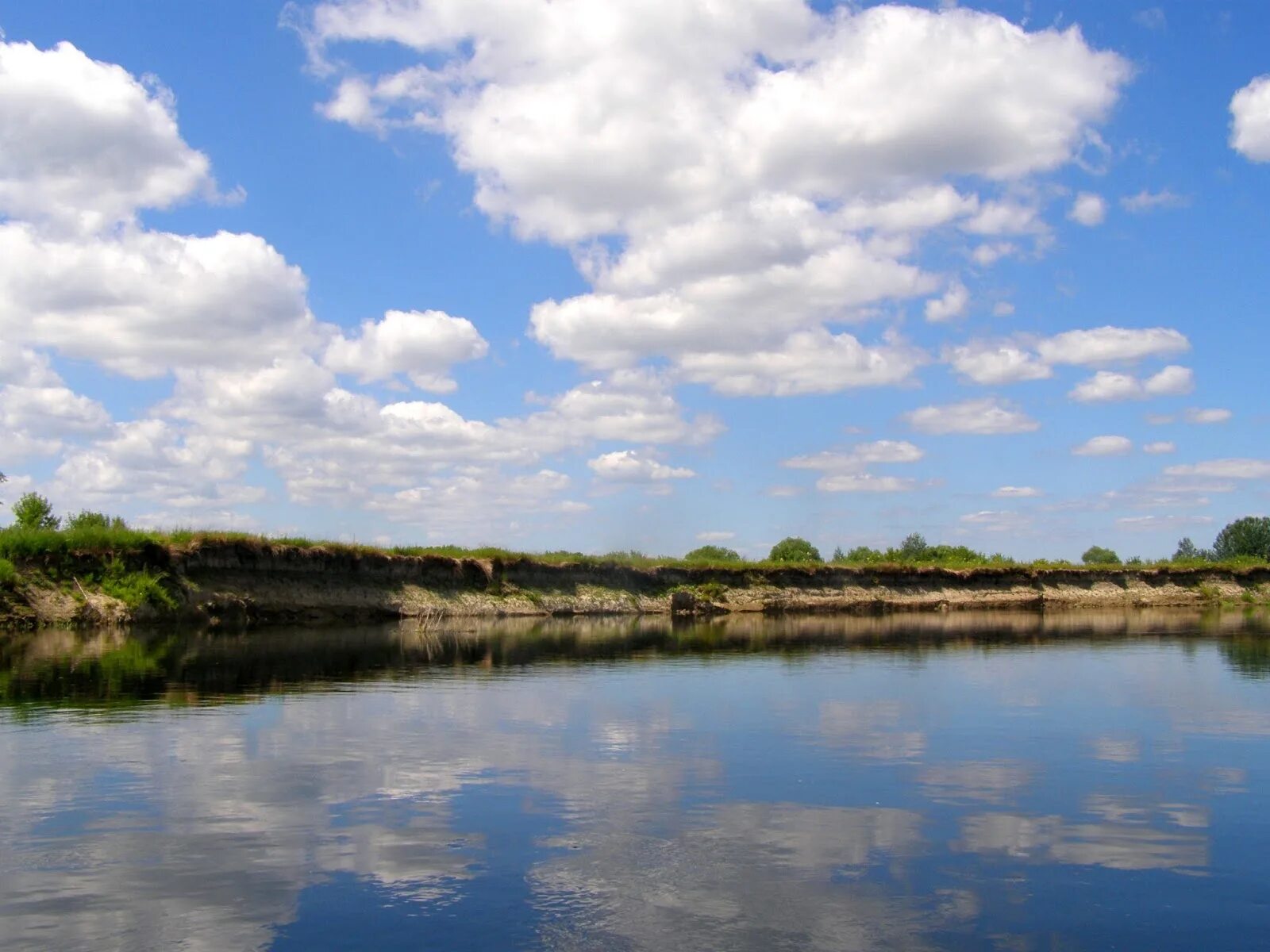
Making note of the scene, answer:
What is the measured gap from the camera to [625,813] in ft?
40.0

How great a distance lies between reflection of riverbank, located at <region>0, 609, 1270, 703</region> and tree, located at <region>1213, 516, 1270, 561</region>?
113 m

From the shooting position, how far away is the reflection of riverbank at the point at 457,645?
24.0m

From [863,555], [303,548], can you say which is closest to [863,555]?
[863,555]

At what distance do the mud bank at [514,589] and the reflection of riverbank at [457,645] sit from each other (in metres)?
3.08

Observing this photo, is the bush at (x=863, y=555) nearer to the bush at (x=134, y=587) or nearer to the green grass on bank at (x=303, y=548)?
the green grass on bank at (x=303, y=548)

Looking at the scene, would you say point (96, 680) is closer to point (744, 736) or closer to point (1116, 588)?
point (744, 736)

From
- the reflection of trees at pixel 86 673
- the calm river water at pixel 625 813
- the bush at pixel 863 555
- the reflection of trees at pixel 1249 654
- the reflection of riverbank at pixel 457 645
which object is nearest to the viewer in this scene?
the calm river water at pixel 625 813

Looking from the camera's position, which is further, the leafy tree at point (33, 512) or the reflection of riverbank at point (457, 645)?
the leafy tree at point (33, 512)

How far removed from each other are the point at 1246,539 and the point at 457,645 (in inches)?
6274

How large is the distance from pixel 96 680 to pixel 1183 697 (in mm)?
23398

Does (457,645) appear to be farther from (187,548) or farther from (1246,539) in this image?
(1246,539)

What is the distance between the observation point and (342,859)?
1036 centimetres

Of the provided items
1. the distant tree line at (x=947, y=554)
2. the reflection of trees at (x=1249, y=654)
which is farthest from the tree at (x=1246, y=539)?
the reflection of trees at (x=1249, y=654)

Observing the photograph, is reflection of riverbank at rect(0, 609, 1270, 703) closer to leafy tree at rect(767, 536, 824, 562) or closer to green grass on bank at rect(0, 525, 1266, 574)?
green grass on bank at rect(0, 525, 1266, 574)
